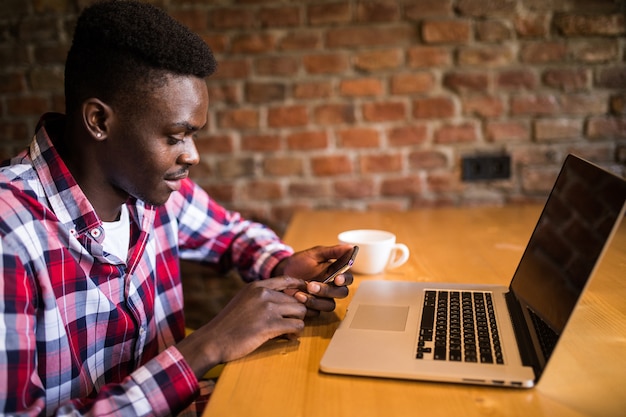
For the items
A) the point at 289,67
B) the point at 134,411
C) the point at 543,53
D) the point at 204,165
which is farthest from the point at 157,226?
the point at 543,53

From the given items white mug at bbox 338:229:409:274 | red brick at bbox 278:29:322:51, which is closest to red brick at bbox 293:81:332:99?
red brick at bbox 278:29:322:51

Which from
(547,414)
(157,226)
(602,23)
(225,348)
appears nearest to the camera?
(547,414)

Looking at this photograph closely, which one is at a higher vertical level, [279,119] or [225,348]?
[279,119]

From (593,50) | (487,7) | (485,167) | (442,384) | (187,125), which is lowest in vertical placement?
(442,384)

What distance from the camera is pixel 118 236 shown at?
41.3 inches

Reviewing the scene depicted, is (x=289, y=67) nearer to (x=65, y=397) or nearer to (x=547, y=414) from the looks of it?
(x=65, y=397)

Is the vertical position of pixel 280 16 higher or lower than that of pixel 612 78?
higher

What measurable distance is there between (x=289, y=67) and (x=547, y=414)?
Answer: 1338 mm

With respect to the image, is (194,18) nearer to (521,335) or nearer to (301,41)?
(301,41)

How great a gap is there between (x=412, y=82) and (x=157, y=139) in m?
1.03

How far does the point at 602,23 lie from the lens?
5.58 ft

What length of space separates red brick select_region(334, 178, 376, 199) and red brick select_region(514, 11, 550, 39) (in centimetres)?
66

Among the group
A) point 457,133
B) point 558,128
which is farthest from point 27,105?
point 558,128

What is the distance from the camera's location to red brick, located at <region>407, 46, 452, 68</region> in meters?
1.73
